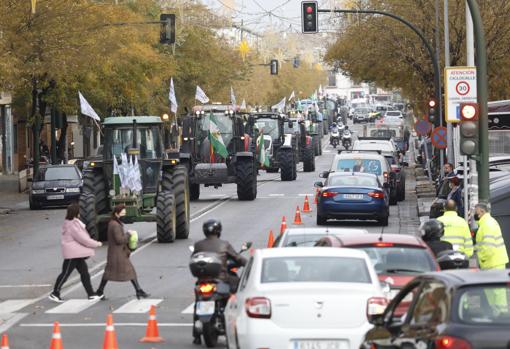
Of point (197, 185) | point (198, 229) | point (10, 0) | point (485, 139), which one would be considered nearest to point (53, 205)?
point (197, 185)

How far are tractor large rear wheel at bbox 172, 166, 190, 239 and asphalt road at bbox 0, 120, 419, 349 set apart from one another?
0.52 meters

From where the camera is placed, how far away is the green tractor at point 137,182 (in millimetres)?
30422

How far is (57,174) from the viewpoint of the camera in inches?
1861

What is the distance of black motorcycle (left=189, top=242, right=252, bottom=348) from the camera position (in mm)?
16375

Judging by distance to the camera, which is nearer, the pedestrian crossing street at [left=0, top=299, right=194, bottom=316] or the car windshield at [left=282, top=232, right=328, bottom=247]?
the car windshield at [left=282, top=232, right=328, bottom=247]

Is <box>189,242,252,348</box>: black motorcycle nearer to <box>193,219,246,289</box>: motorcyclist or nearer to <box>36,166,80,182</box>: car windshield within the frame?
<box>193,219,246,289</box>: motorcyclist

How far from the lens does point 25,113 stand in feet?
204

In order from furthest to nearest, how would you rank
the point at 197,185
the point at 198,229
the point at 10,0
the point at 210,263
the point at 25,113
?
the point at 25,113
the point at 197,185
the point at 10,0
the point at 198,229
the point at 210,263

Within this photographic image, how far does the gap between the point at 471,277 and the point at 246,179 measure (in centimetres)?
3327

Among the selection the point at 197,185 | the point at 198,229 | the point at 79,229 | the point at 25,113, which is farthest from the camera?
the point at 25,113

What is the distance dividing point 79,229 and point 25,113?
41040 mm

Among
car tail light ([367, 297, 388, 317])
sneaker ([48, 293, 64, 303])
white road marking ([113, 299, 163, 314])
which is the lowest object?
white road marking ([113, 299, 163, 314])

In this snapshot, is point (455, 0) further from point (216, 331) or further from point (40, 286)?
point (216, 331)

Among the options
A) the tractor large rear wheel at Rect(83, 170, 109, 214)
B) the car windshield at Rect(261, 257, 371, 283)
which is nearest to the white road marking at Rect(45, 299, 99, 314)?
the car windshield at Rect(261, 257, 371, 283)
